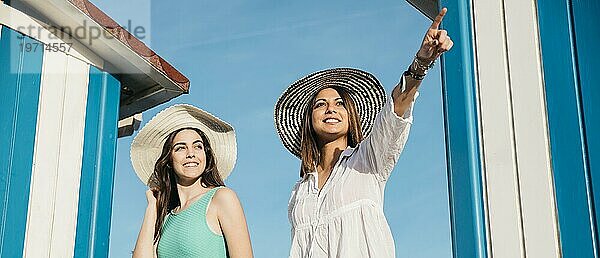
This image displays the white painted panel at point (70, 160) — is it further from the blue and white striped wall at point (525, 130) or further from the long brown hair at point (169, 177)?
the blue and white striped wall at point (525, 130)

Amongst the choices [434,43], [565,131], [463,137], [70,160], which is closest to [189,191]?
[70,160]

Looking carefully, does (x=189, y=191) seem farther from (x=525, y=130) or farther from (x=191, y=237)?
(x=525, y=130)

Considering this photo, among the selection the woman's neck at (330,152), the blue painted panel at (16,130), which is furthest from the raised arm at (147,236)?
the woman's neck at (330,152)

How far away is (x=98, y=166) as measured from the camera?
3389 mm

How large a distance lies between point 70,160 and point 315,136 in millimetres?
861

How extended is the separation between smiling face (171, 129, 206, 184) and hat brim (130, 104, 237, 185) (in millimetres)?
64

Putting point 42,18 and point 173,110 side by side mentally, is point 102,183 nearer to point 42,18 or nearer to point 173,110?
point 173,110

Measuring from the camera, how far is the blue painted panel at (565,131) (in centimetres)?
259

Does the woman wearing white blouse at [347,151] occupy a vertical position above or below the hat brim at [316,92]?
below

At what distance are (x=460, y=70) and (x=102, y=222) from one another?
135 cm

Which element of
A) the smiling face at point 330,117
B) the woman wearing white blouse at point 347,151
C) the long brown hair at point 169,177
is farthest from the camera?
the long brown hair at point 169,177

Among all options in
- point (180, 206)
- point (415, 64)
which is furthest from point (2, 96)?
point (415, 64)

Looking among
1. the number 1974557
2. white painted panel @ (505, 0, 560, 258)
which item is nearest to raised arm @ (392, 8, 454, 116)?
white painted panel @ (505, 0, 560, 258)

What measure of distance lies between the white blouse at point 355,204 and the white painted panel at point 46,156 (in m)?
→ 0.83
